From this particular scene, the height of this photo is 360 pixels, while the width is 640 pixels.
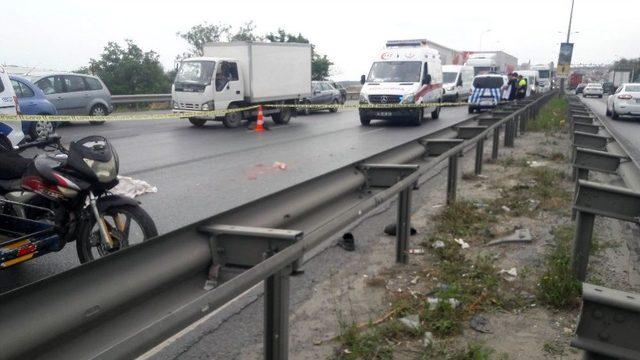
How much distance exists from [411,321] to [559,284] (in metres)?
1.24

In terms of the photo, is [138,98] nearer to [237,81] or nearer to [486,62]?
[237,81]

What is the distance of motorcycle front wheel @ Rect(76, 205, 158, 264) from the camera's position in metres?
4.54

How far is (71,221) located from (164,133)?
1338 cm

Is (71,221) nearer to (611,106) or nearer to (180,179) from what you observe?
(180,179)

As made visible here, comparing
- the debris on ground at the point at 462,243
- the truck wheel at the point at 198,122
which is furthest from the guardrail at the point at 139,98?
the debris on ground at the point at 462,243

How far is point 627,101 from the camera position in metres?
23.0

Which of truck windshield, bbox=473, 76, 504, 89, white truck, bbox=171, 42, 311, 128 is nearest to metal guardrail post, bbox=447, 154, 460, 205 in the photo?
white truck, bbox=171, 42, 311, 128

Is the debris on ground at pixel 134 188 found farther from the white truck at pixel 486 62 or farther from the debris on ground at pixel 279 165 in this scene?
the white truck at pixel 486 62

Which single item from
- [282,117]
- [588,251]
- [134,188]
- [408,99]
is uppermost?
[408,99]

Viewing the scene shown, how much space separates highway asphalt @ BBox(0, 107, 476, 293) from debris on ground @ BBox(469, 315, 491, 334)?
140 inches

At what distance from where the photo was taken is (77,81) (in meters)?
19.5

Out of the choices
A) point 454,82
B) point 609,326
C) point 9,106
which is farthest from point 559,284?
point 454,82

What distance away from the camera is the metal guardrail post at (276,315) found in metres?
2.50

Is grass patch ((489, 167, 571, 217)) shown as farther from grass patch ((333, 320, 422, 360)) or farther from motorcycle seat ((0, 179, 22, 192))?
motorcycle seat ((0, 179, 22, 192))
